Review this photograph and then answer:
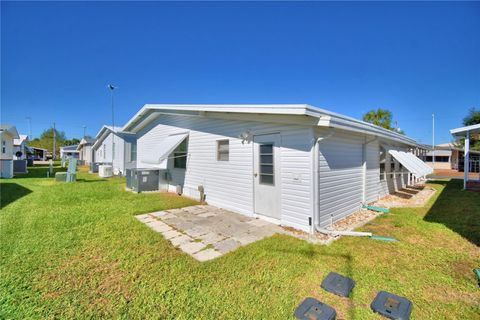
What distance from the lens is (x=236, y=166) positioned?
7375 mm

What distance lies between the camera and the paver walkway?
4.55 meters

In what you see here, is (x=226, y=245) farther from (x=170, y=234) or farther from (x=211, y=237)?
(x=170, y=234)

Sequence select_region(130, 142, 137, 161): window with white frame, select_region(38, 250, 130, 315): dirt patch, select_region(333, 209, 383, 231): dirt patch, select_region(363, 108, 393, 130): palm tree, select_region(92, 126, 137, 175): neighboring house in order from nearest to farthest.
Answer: select_region(38, 250, 130, 315): dirt patch
select_region(333, 209, 383, 231): dirt patch
select_region(92, 126, 137, 175): neighboring house
select_region(130, 142, 137, 161): window with white frame
select_region(363, 108, 393, 130): palm tree

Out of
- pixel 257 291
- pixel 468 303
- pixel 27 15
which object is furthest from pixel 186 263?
pixel 27 15

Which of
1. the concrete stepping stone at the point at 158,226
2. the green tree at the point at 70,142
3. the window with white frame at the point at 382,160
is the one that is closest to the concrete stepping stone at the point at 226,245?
the concrete stepping stone at the point at 158,226

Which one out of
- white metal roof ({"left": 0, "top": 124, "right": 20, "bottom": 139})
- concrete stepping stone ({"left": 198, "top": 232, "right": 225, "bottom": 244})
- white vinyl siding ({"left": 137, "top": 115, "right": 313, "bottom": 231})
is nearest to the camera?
concrete stepping stone ({"left": 198, "top": 232, "right": 225, "bottom": 244})

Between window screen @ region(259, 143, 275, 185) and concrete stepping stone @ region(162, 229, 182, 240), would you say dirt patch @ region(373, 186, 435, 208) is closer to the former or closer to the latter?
window screen @ region(259, 143, 275, 185)

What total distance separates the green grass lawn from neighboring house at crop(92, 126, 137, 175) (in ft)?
42.4

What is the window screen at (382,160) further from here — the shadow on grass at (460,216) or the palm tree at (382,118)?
the palm tree at (382,118)

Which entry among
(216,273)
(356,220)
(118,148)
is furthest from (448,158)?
(118,148)

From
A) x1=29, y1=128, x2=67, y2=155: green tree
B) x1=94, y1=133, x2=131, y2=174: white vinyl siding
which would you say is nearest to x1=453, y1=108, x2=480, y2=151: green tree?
x1=94, y1=133, x2=131, y2=174: white vinyl siding

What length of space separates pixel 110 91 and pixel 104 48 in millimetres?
9002

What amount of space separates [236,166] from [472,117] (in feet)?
136

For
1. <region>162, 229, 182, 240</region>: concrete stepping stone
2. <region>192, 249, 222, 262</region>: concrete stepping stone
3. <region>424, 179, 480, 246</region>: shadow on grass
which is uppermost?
<region>424, 179, 480, 246</region>: shadow on grass
